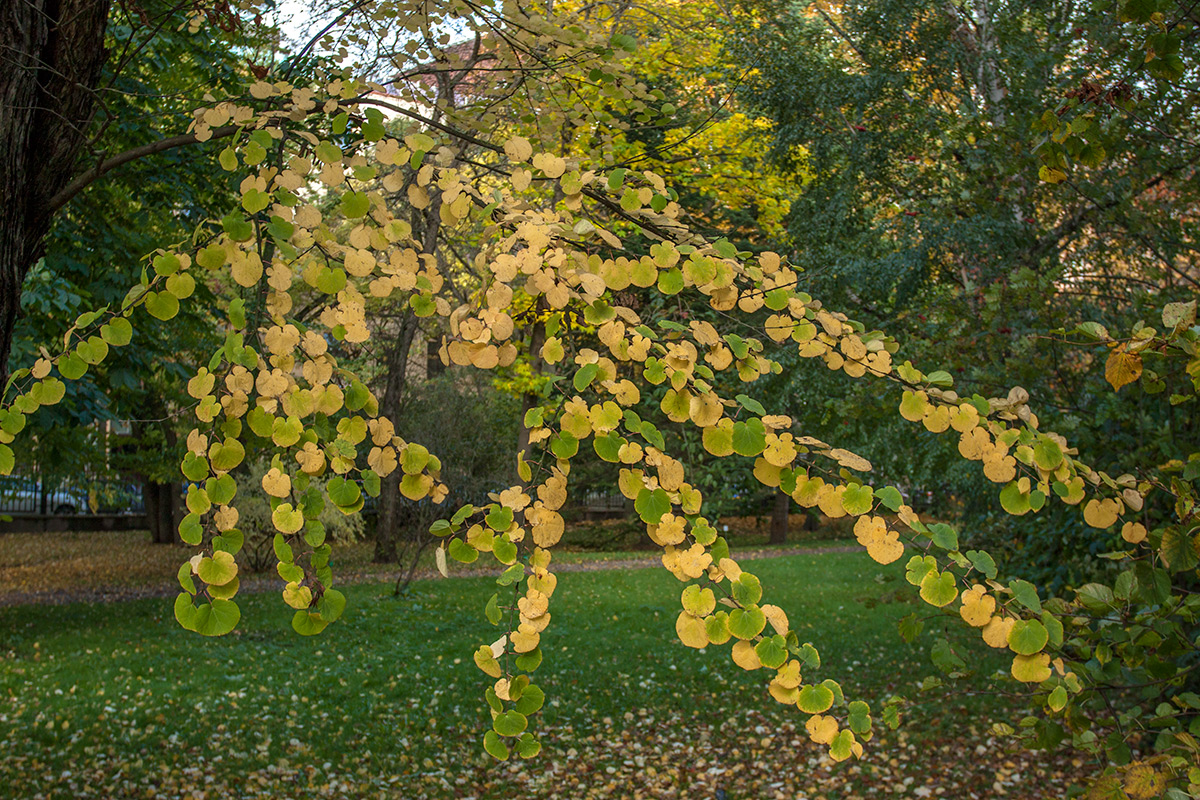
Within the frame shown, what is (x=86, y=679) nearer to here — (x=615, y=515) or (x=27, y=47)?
(x=27, y=47)

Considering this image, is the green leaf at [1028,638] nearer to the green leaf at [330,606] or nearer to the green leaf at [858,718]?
the green leaf at [858,718]

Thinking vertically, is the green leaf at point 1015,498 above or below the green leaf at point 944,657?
above

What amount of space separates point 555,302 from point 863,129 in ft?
20.7

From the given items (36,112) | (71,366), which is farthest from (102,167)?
(71,366)

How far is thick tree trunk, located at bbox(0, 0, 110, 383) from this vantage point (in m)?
2.51

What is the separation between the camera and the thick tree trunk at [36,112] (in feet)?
8.23

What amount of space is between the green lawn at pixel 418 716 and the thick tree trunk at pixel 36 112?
3086 mm

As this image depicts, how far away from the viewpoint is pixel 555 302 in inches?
50.9

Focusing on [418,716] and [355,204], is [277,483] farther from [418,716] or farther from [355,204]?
[418,716]

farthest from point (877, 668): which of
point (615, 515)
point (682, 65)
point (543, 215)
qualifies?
point (615, 515)

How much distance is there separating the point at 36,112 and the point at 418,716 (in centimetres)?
442

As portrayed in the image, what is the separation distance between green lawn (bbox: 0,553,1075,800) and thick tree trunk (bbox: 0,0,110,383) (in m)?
3.09

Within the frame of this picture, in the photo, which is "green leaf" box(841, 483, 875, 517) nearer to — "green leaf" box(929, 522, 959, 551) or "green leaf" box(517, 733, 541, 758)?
"green leaf" box(929, 522, 959, 551)

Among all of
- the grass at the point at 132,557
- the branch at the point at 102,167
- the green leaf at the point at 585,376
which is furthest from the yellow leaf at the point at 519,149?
the grass at the point at 132,557
